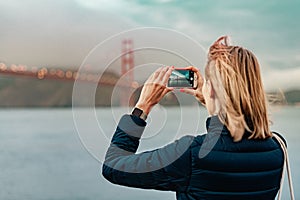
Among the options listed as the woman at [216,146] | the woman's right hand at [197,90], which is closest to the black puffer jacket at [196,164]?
the woman at [216,146]

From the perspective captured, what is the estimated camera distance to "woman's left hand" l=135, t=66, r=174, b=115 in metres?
0.79

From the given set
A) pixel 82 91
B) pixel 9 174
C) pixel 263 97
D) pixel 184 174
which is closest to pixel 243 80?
pixel 263 97

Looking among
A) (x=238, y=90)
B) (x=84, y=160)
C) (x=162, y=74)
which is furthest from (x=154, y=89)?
(x=84, y=160)

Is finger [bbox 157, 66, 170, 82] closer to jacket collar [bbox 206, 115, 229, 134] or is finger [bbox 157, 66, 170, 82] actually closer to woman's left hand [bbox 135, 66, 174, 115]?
woman's left hand [bbox 135, 66, 174, 115]

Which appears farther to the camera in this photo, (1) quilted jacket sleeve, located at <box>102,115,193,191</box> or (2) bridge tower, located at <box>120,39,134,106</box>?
(2) bridge tower, located at <box>120,39,134,106</box>

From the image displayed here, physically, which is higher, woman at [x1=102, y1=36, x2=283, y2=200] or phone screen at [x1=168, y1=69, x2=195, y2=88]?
phone screen at [x1=168, y1=69, x2=195, y2=88]

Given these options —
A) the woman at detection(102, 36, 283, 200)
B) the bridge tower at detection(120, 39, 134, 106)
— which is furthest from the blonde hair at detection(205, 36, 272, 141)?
the bridge tower at detection(120, 39, 134, 106)

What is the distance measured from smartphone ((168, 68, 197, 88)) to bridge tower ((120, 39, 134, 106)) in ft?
0.25

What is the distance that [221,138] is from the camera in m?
0.76

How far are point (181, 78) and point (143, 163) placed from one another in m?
0.18

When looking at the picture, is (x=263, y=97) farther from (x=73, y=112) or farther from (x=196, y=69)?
(x=73, y=112)

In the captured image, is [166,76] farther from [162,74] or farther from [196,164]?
[196,164]

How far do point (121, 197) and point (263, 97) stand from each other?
22.1 feet

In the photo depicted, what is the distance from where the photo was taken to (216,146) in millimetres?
753
